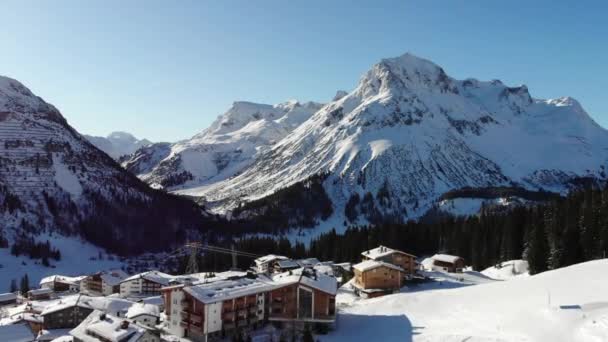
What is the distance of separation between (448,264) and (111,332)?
264 feet

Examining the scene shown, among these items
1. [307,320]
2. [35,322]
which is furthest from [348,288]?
[35,322]

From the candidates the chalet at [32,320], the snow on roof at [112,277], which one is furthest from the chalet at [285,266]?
the chalet at [32,320]

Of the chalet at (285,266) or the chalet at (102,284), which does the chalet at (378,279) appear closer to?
the chalet at (285,266)

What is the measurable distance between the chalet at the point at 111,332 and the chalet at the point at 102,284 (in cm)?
6155

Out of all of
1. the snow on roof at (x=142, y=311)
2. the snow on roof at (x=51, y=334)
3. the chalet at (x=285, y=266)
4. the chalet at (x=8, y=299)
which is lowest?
the chalet at (x=8, y=299)

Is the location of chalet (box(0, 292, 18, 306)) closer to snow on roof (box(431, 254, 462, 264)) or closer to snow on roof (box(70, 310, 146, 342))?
snow on roof (box(70, 310, 146, 342))

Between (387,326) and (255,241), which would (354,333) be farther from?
(255,241)

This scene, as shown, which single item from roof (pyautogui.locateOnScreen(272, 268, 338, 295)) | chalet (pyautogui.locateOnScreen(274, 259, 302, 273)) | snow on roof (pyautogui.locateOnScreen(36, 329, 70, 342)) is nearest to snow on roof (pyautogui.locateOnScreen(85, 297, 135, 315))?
snow on roof (pyautogui.locateOnScreen(36, 329, 70, 342))

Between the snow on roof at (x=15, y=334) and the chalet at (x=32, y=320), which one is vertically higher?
the snow on roof at (x=15, y=334)

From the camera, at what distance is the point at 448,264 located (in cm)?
12294

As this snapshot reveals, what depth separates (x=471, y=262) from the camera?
446 feet

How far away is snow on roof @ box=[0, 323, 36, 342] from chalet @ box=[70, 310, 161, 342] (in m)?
7.22

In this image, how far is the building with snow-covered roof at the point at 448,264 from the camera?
399 feet

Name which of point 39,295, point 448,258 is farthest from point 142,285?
point 448,258
